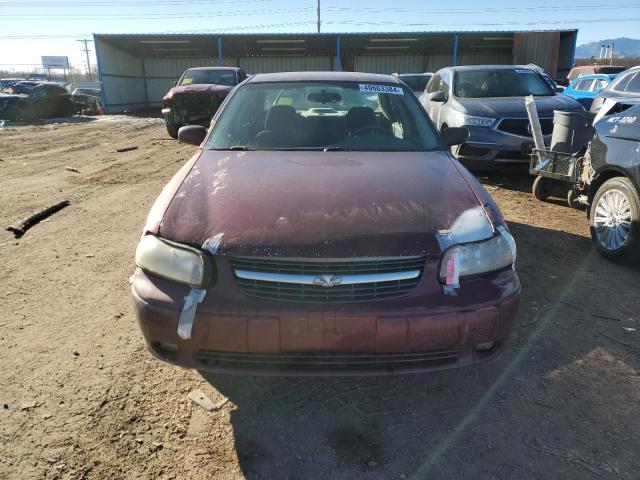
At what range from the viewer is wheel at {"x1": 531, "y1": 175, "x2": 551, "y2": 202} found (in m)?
6.11

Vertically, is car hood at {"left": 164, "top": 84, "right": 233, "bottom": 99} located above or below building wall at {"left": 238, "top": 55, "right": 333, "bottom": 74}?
below

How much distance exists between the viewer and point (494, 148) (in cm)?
668

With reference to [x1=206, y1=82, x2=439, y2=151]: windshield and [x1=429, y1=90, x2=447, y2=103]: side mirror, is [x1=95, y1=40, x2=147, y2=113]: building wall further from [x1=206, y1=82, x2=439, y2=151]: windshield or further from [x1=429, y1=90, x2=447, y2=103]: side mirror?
[x1=206, y1=82, x2=439, y2=151]: windshield

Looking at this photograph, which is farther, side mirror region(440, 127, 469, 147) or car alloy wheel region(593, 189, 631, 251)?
car alloy wheel region(593, 189, 631, 251)

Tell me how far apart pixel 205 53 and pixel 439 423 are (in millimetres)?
28043

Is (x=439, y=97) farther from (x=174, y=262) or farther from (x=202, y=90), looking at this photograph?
(x=174, y=262)

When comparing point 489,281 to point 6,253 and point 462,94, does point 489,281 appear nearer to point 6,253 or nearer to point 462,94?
point 6,253

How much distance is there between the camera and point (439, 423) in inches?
90.0

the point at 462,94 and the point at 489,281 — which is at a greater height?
the point at 462,94

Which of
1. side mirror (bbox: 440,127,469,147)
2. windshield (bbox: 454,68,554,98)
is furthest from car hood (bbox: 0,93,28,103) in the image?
side mirror (bbox: 440,127,469,147)

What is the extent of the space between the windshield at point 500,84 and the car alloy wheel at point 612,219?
4075mm

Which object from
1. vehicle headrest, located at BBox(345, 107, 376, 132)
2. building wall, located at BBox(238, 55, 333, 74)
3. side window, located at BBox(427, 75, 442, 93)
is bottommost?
vehicle headrest, located at BBox(345, 107, 376, 132)

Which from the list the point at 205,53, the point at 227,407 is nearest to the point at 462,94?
the point at 227,407

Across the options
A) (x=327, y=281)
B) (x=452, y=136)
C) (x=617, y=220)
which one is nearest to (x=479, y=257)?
(x=327, y=281)
